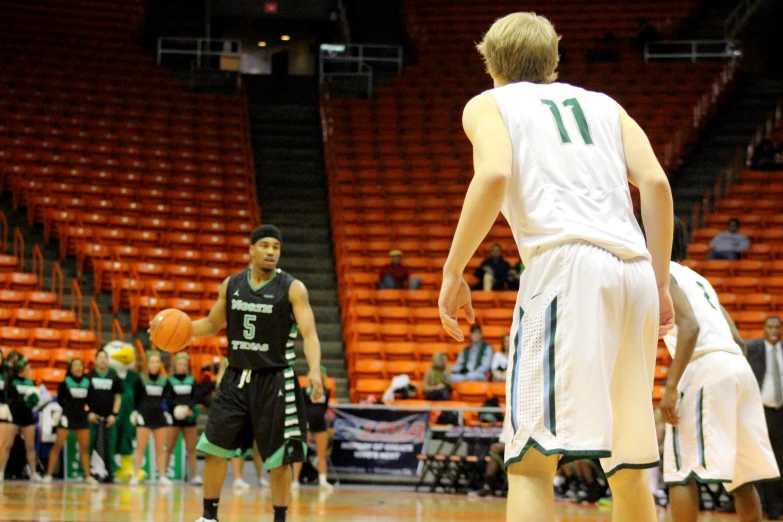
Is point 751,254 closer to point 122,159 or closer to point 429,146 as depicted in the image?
point 429,146

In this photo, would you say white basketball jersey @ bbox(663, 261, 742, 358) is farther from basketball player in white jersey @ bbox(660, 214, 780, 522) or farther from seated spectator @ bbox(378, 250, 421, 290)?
seated spectator @ bbox(378, 250, 421, 290)

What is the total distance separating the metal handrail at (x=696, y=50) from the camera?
2334 cm

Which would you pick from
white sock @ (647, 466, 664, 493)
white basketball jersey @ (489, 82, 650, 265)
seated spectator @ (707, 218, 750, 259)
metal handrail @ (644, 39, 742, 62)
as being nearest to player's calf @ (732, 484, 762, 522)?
white basketball jersey @ (489, 82, 650, 265)

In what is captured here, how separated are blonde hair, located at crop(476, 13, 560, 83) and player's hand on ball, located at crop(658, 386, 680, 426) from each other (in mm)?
2253

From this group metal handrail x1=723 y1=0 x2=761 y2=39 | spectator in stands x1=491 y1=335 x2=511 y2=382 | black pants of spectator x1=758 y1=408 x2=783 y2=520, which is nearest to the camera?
black pants of spectator x1=758 y1=408 x2=783 y2=520

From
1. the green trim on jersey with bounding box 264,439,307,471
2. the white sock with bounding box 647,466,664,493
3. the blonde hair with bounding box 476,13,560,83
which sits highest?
the blonde hair with bounding box 476,13,560,83

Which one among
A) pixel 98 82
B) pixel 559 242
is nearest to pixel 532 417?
pixel 559 242

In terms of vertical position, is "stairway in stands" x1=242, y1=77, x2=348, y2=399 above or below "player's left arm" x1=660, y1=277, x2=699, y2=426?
above

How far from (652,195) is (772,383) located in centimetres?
759

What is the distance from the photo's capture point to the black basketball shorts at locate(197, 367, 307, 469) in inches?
269

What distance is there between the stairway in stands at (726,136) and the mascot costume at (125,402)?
10.5 m

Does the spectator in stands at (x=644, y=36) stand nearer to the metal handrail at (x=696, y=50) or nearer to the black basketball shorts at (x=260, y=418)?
the metal handrail at (x=696, y=50)

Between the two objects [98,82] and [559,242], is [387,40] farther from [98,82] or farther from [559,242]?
[559,242]

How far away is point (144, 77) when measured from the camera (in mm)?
24078
